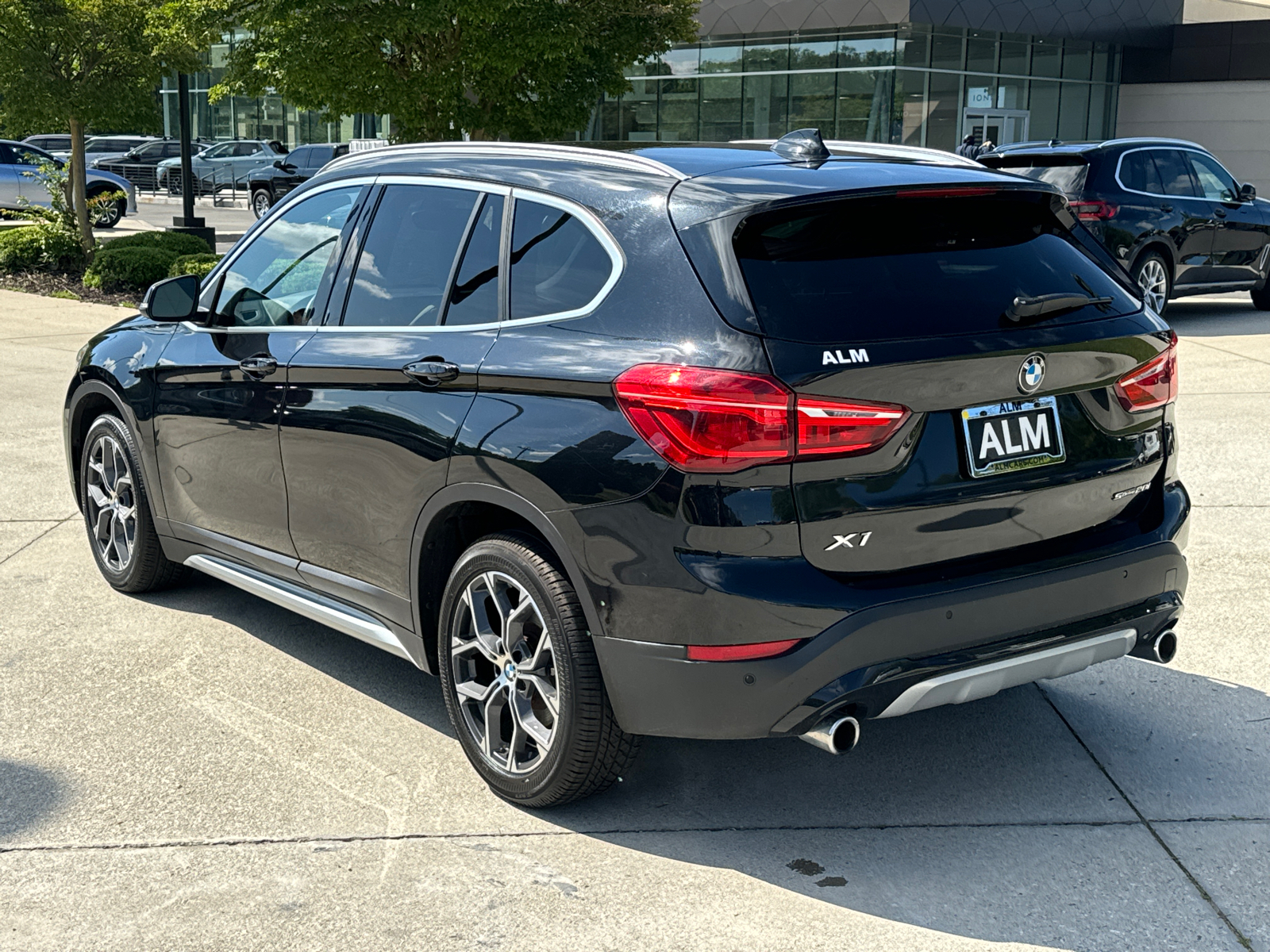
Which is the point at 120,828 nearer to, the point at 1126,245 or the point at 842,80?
the point at 1126,245

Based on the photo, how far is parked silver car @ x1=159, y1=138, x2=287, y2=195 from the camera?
40938 millimetres

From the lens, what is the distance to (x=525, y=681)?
13.3ft

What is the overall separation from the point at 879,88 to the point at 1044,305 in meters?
31.0

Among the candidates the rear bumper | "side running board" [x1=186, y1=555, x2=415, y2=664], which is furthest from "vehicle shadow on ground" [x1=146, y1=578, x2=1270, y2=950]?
the rear bumper

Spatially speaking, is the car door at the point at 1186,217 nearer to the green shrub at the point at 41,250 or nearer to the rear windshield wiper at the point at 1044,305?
the rear windshield wiper at the point at 1044,305

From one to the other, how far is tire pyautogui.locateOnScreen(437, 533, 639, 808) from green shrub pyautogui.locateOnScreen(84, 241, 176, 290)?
566 inches

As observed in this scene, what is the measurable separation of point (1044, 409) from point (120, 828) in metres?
2.74

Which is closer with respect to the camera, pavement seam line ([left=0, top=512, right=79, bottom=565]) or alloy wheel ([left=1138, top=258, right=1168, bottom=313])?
pavement seam line ([left=0, top=512, right=79, bottom=565])

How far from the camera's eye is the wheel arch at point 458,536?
3.73 m

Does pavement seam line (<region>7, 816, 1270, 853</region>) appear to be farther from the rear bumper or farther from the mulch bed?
the mulch bed

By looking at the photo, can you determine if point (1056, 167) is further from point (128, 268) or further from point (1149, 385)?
point (1149, 385)

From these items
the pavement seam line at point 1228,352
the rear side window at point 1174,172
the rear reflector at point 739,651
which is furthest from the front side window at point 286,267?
the rear side window at point 1174,172

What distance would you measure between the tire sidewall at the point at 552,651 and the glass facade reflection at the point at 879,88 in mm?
28875

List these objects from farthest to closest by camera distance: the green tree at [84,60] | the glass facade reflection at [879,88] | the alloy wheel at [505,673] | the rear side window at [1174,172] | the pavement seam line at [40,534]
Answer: the glass facade reflection at [879,88], the green tree at [84,60], the rear side window at [1174,172], the pavement seam line at [40,534], the alloy wheel at [505,673]
